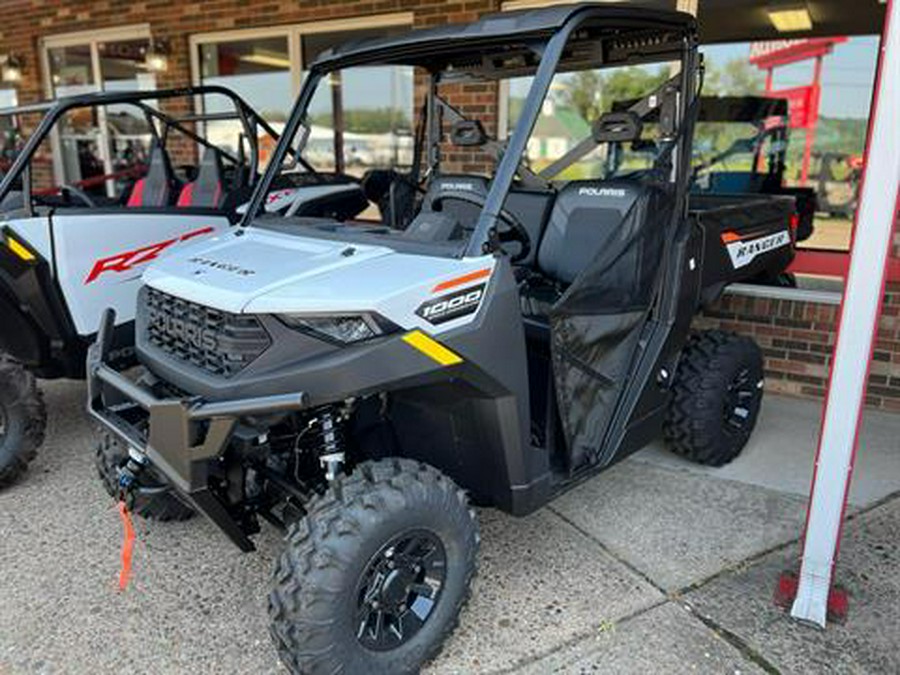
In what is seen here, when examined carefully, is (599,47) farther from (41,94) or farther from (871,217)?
(41,94)

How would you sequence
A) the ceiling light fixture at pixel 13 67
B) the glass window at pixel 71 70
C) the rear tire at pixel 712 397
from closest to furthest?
the rear tire at pixel 712 397, the glass window at pixel 71 70, the ceiling light fixture at pixel 13 67

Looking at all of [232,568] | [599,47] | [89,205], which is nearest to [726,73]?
[599,47]

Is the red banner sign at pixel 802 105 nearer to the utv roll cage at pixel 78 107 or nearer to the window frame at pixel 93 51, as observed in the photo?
the utv roll cage at pixel 78 107

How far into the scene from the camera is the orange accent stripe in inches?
80.7

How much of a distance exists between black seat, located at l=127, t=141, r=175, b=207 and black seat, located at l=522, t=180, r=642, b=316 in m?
2.48

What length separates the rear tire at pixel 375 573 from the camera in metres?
1.95

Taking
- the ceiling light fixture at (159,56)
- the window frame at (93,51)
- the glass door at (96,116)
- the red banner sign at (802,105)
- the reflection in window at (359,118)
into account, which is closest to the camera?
the red banner sign at (802,105)

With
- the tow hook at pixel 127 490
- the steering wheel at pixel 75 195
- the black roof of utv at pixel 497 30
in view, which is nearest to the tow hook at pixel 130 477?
the tow hook at pixel 127 490

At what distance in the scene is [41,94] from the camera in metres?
8.47

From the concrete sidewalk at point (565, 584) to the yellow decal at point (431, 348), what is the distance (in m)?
0.93

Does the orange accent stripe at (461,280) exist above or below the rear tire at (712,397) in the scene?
above

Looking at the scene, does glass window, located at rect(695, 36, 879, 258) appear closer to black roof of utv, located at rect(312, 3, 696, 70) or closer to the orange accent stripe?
black roof of utv, located at rect(312, 3, 696, 70)

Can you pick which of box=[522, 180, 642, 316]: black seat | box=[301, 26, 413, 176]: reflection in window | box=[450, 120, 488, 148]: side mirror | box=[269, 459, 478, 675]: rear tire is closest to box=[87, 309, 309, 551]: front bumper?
box=[269, 459, 478, 675]: rear tire

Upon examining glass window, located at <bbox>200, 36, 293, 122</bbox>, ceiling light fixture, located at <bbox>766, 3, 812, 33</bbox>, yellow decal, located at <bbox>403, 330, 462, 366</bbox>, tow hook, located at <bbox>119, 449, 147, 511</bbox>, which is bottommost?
tow hook, located at <bbox>119, 449, 147, 511</bbox>
